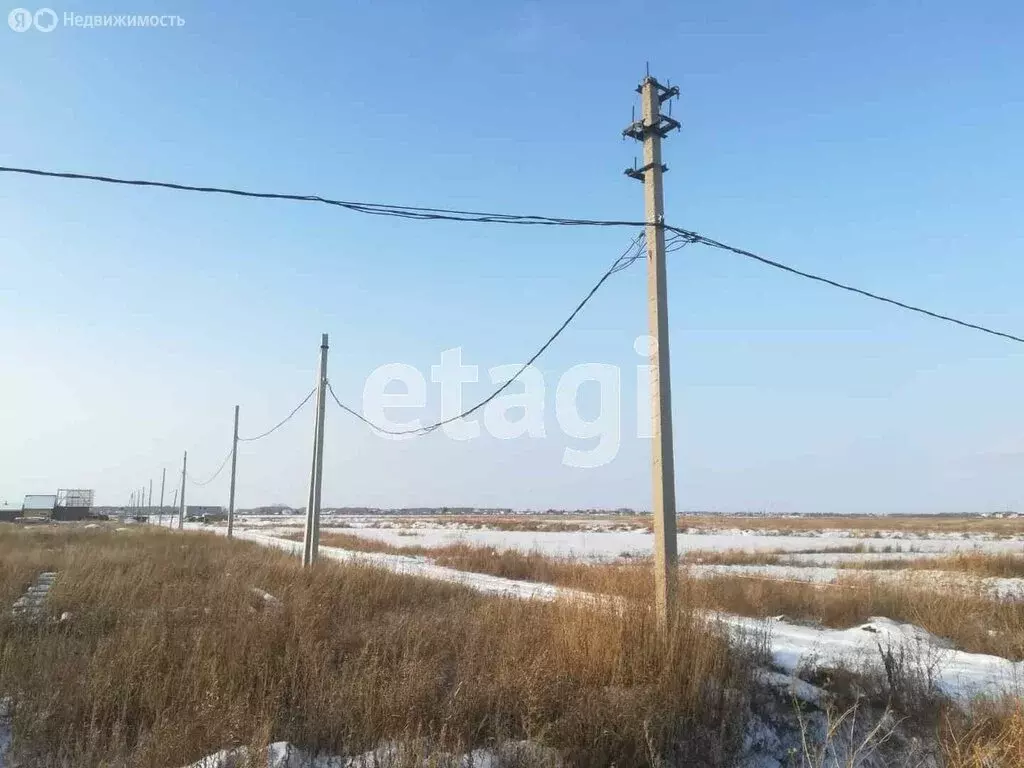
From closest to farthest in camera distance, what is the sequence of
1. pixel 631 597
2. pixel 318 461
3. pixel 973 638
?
pixel 631 597 → pixel 973 638 → pixel 318 461

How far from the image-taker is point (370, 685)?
473 centimetres

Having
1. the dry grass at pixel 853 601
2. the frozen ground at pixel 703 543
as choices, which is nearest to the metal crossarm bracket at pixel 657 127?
the dry grass at pixel 853 601

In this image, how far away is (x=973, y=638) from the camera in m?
8.12

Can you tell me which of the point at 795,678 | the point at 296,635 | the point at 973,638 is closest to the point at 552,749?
the point at 795,678

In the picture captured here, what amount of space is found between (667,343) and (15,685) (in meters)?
6.45

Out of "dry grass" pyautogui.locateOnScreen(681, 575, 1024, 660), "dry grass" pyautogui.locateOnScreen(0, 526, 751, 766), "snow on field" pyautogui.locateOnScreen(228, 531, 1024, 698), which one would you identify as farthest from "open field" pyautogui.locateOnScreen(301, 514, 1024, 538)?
"dry grass" pyautogui.locateOnScreen(0, 526, 751, 766)

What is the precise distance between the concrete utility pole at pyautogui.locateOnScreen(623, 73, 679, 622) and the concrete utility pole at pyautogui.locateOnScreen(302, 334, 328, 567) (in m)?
10.7

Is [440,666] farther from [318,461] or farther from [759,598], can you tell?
[318,461]

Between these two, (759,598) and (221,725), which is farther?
(759,598)

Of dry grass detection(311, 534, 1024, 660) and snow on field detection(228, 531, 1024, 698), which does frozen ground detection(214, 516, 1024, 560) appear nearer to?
dry grass detection(311, 534, 1024, 660)

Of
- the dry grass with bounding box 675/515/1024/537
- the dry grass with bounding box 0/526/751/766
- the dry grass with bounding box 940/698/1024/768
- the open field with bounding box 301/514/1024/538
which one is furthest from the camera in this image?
the open field with bounding box 301/514/1024/538

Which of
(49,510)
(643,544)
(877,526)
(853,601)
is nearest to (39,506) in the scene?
(49,510)

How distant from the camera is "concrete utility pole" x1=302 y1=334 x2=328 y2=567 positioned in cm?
1497

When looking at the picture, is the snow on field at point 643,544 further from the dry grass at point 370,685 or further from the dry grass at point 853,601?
the dry grass at point 370,685
